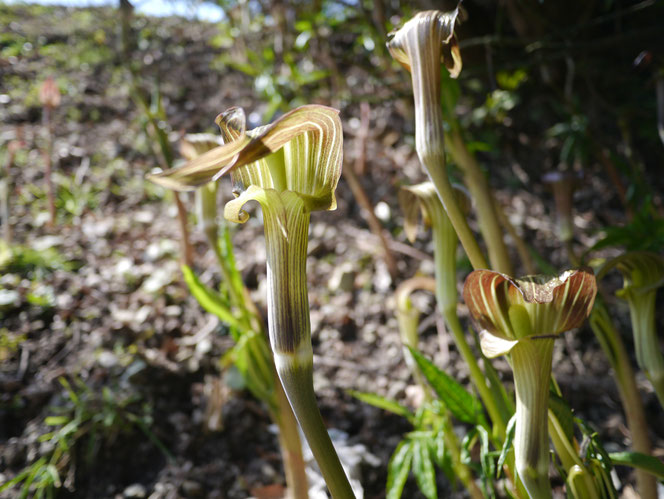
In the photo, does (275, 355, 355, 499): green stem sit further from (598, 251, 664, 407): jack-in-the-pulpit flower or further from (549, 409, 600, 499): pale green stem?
(598, 251, 664, 407): jack-in-the-pulpit flower

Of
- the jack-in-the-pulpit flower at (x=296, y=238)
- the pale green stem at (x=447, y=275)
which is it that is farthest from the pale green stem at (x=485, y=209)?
the jack-in-the-pulpit flower at (x=296, y=238)

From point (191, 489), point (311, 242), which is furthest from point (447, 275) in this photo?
point (311, 242)

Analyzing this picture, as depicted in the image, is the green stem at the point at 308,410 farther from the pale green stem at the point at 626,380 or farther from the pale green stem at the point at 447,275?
the pale green stem at the point at 626,380

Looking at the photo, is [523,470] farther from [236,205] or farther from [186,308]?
[186,308]

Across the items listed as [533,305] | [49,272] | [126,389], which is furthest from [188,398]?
[533,305]

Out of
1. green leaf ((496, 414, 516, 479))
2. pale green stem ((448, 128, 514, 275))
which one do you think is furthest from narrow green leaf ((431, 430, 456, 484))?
pale green stem ((448, 128, 514, 275))

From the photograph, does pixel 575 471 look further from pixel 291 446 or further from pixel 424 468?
pixel 291 446
